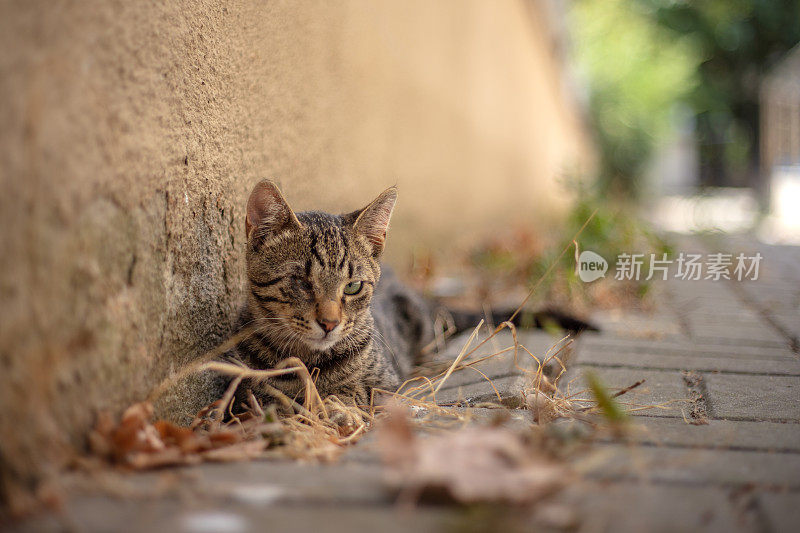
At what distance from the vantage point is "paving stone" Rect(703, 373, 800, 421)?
209cm

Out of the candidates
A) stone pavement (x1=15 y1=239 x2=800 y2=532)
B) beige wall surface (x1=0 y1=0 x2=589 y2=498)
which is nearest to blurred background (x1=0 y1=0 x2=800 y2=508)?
beige wall surface (x1=0 y1=0 x2=589 y2=498)

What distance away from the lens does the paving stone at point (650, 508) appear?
128cm

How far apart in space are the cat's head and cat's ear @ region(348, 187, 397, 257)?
101mm

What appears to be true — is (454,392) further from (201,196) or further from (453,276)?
(453,276)

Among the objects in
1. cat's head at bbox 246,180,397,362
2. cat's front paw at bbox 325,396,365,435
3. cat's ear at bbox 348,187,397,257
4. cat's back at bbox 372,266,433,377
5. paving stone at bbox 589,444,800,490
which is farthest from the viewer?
cat's back at bbox 372,266,433,377

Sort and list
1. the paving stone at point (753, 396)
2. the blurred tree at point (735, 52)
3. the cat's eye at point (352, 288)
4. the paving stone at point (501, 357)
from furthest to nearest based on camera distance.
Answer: the blurred tree at point (735, 52)
the paving stone at point (501, 357)
the cat's eye at point (352, 288)
the paving stone at point (753, 396)

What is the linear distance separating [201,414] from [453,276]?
339 cm

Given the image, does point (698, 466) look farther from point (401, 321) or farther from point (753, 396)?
point (401, 321)

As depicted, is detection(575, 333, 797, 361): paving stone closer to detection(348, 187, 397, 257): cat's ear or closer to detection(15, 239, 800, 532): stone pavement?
detection(15, 239, 800, 532): stone pavement

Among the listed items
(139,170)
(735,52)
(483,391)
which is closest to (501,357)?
(483,391)

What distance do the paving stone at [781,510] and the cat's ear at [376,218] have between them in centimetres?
156

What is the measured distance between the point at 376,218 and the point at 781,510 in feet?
5.39

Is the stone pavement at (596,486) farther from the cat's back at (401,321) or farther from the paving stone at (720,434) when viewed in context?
the cat's back at (401,321)

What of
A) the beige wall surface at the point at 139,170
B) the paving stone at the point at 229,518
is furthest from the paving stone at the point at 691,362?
the paving stone at the point at 229,518
